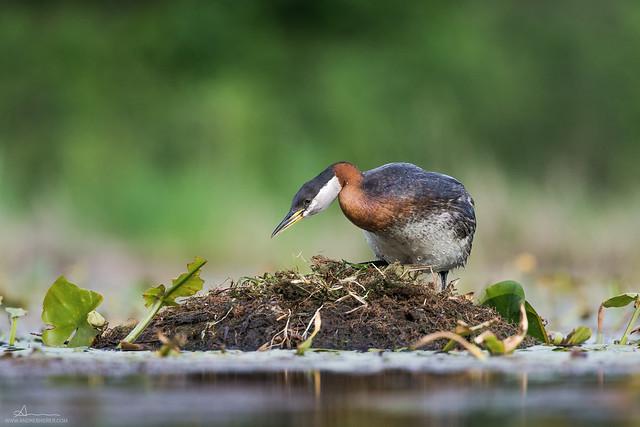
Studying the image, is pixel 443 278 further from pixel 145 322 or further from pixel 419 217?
pixel 145 322

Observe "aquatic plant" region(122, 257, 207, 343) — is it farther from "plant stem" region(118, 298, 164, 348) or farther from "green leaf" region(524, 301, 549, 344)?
"green leaf" region(524, 301, 549, 344)

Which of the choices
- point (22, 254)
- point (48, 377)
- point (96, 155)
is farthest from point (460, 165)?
point (48, 377)

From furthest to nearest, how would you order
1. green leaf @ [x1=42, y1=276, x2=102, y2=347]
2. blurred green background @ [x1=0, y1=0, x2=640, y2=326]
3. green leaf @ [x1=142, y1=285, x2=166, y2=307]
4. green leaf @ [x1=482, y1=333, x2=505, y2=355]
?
1. blurred green background @ [x1=0, y1=0, x2=640, y2=326]
2. green leaf @ [x1=42, y1=276, x2=102, y2=347]
3. green leaf @ [x1=142, y1=285, x2=166, y2=307]
4. green leaf @ [x1=482, y1=333, x2=505, y2=355]

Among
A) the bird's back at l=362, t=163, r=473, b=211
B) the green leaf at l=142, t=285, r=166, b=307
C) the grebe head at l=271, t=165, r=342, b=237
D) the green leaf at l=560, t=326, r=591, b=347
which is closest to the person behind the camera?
the green leaf at l=142, t=285, r=166, b=307

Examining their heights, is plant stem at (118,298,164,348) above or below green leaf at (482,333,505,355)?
above

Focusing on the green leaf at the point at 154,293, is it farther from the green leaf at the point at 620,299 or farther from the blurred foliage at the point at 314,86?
the blurred foliage at the point at 314,86

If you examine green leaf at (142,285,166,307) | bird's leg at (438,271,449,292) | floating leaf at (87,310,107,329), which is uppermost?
bird's leg at (438,271,449,292)

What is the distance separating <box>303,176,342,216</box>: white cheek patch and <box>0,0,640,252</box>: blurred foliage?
11.5 m

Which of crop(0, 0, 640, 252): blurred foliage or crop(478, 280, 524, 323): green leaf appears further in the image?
crop(0, 0, 640, 252): blurred foliage

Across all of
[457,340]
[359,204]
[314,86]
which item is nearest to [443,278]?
[359,204]

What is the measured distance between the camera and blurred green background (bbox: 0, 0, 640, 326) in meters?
18.1

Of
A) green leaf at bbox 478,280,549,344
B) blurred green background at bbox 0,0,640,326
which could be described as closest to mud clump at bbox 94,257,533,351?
green leaf at bbox 478,280,549,344

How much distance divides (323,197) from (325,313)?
119 centimetres

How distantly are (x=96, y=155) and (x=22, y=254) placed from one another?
6879 millimetres
